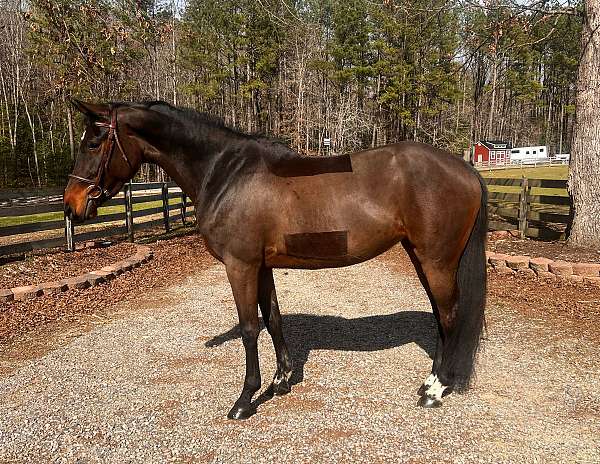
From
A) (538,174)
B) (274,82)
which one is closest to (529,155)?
(538,174)

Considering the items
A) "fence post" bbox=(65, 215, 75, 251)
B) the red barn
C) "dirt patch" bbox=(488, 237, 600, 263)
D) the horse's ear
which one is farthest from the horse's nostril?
the red barn

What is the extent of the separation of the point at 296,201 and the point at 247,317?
2.97 feet

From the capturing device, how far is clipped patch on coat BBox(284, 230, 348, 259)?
294 centimetres

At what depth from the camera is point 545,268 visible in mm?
6184

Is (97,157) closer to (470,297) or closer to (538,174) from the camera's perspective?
(470,297)

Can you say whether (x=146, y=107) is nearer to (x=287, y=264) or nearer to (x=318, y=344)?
(x=287, y=264)

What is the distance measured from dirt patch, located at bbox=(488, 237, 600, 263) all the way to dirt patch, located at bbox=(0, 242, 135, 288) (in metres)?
7.03

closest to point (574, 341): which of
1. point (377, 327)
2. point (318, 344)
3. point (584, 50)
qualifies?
point (377, 327)

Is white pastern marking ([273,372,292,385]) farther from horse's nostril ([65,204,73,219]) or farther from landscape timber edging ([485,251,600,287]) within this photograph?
landscape timber edging ([485,251,600,287])

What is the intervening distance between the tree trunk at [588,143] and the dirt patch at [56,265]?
319 inches

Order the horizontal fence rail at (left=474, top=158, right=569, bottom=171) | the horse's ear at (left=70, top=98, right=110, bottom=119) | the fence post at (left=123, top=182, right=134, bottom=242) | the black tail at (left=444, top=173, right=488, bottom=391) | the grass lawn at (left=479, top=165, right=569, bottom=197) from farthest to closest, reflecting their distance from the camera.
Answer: the horizontal fence rail at (left=474, top=158, right=569, bottom=171)
the grass lawn at (left=479, top=165, right=569, bottom=197)
the fence post at (left=123, top=182, right=134, bottom=242)
the black tail at (left=444, top=173, right=488, bottom=391)
the horse's ear at (left=70, top=98, right=110, bottom=119)

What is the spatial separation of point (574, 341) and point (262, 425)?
3.23 metres

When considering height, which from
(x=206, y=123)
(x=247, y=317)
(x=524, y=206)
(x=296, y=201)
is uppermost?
(x=206, y=123)

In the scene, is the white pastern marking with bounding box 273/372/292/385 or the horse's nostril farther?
the white pastern marking with bounding box 273/372/292/385
